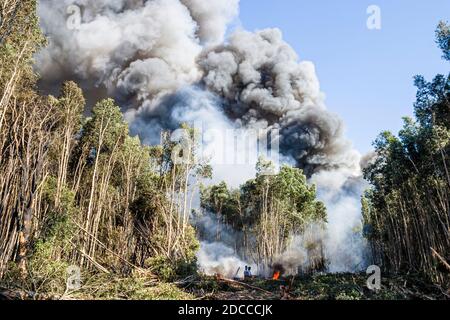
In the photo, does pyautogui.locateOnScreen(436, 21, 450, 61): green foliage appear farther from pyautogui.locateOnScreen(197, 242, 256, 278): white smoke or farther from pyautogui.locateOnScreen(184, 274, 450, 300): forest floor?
pyautogui.locateOnScreen(197, 242, 256, 278): white smoke


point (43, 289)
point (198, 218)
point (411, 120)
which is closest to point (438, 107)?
point (411, 120)

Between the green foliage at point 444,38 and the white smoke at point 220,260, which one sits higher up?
the green foliage at point 444,38

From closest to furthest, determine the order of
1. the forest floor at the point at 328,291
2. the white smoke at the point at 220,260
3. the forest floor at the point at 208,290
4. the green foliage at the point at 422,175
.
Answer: the forest floor at the point at 208,290 → the forest floor at the point at 328,291 → the green foliage at the point at 422,175 → the white smoke at the point at 220,260

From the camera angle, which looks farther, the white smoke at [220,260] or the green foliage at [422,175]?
the white smoke at [220,260]

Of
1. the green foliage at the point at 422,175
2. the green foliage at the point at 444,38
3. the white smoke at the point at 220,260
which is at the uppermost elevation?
the green foliage at the point at 444,38

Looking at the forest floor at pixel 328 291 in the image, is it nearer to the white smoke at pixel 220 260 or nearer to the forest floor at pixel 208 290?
the forest floor at pixel 208 290

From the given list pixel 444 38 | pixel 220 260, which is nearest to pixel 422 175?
pixel 444 38

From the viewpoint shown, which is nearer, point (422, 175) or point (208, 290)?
point (208, 290)

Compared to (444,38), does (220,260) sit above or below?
below

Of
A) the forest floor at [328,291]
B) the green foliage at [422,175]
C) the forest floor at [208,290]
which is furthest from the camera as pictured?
the green foliage at [422,175]

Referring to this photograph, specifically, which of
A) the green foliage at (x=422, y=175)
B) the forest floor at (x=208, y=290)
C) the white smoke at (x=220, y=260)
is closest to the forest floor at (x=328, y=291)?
the forest floor at (x=208, y=290)

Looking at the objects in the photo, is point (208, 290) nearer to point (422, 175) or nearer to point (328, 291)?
point (328, 291)

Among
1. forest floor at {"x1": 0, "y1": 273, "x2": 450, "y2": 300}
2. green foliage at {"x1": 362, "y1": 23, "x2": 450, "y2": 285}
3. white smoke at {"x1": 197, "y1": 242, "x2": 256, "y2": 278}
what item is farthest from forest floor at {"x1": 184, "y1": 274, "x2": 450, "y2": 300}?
white smoke at {"x1": 197, "y1": 242, "x2": 256, "y2": 278}
